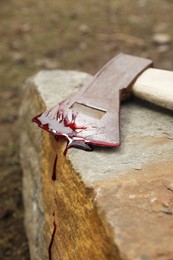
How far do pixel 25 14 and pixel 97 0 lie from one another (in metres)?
0.67

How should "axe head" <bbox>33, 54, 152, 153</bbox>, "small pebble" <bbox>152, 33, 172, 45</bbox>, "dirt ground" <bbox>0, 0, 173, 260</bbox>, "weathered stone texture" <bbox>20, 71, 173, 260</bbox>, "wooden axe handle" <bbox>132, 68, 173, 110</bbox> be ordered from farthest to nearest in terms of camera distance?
"small pebble" <bbox>152, 33, 172, 45</bbox>, "dirt ground" <bbox>0, 0, 173, 260</bbox>, "wooden axe handle" <bbox>132, 68, 173, 110</bbox>, "axe head" <bbox>33, 54, 152, 153</bbox>, "weathered stone texture" <bbox>20, 71, 173, 260</bbox>

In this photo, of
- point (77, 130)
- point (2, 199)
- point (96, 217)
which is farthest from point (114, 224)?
point (2, 199)

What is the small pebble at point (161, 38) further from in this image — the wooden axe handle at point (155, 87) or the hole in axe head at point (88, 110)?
the hole in axe head at point (88, 110)

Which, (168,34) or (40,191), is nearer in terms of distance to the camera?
(40,191)

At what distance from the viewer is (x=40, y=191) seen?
6.15 ft

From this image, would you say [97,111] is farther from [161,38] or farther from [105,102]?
[161,38]

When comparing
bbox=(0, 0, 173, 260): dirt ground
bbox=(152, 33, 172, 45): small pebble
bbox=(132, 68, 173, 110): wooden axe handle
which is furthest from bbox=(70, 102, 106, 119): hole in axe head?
bbox=(152, 33, 172, 45): small pebble

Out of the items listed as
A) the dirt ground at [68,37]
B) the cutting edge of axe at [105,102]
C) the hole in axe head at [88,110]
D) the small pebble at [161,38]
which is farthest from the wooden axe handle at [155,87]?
the small pebble at [161,38]

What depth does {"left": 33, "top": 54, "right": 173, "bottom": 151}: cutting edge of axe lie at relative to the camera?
1447 millimetres

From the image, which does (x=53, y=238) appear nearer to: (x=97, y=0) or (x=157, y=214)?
(x=157, y=214)

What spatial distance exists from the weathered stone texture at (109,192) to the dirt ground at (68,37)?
0.95 metres

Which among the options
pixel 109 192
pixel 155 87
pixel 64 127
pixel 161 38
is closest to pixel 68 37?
pixel 161 38

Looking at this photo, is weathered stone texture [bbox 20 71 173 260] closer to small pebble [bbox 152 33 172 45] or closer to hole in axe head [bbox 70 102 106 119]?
hole in axe head [bbox 70 102 106 119]

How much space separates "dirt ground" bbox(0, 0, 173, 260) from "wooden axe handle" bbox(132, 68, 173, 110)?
119 centimetres
